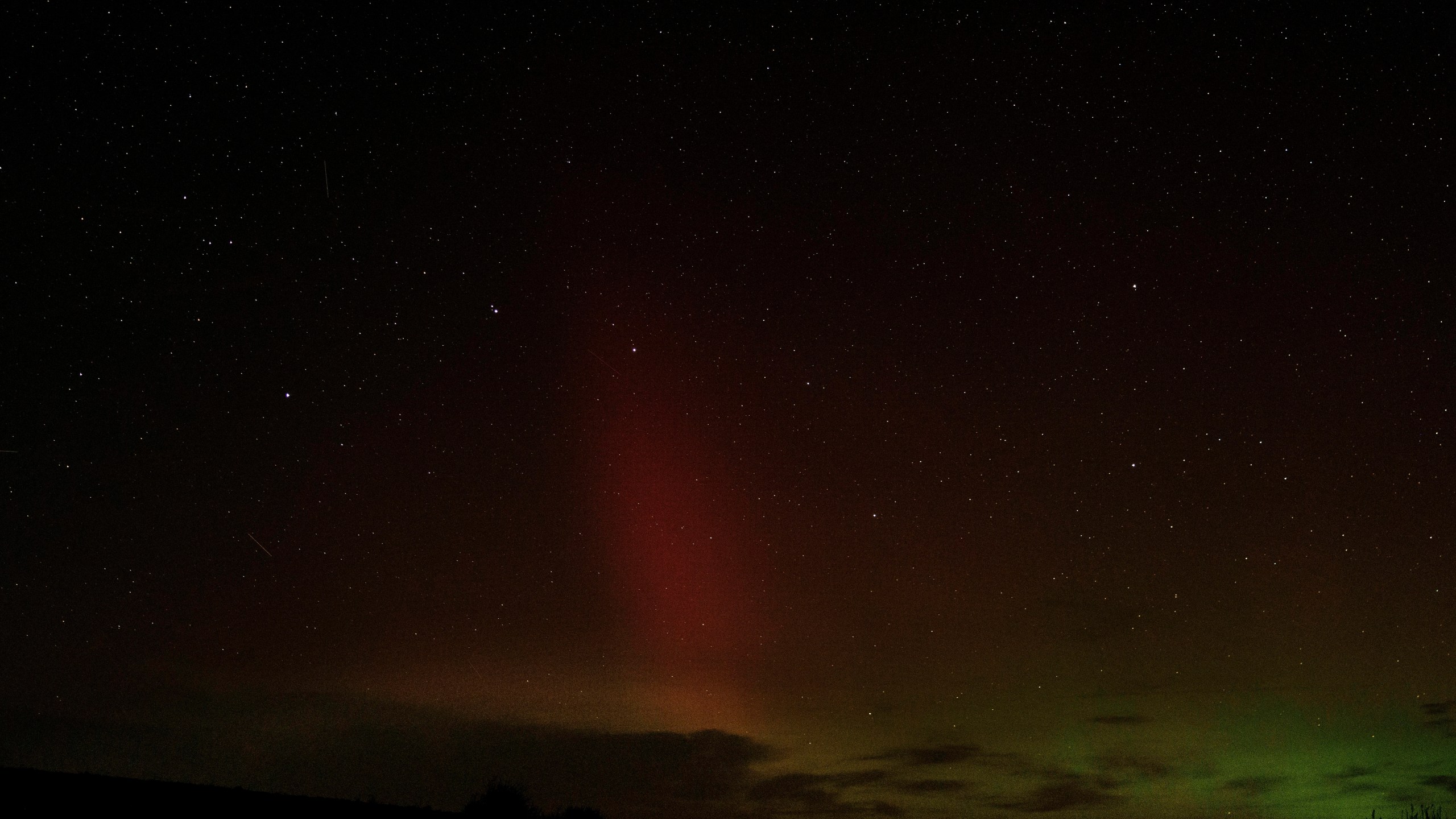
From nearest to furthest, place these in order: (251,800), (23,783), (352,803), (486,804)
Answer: (23,783) → (251,800) → (352,803) → (486,804)

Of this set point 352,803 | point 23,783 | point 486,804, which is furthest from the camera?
point 486,804

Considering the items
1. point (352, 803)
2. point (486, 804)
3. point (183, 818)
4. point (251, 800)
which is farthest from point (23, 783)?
point (486, 804)

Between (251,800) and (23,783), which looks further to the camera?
(251,800)

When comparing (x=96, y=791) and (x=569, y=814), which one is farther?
(x=569, y=814)

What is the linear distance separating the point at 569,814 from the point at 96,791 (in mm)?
14959

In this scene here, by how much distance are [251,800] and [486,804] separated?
1181cm

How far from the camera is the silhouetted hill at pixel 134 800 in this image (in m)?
13.0

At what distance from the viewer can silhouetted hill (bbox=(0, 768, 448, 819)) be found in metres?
→ 13.0

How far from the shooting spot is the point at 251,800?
51.5ft

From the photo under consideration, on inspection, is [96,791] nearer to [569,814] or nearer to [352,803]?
[352,803]

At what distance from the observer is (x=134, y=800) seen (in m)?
14.1

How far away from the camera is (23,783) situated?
1358 cm

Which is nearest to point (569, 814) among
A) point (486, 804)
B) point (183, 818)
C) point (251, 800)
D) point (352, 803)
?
point (486, 804)

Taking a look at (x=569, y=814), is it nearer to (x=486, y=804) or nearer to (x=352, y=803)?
(x=486, y=804)
